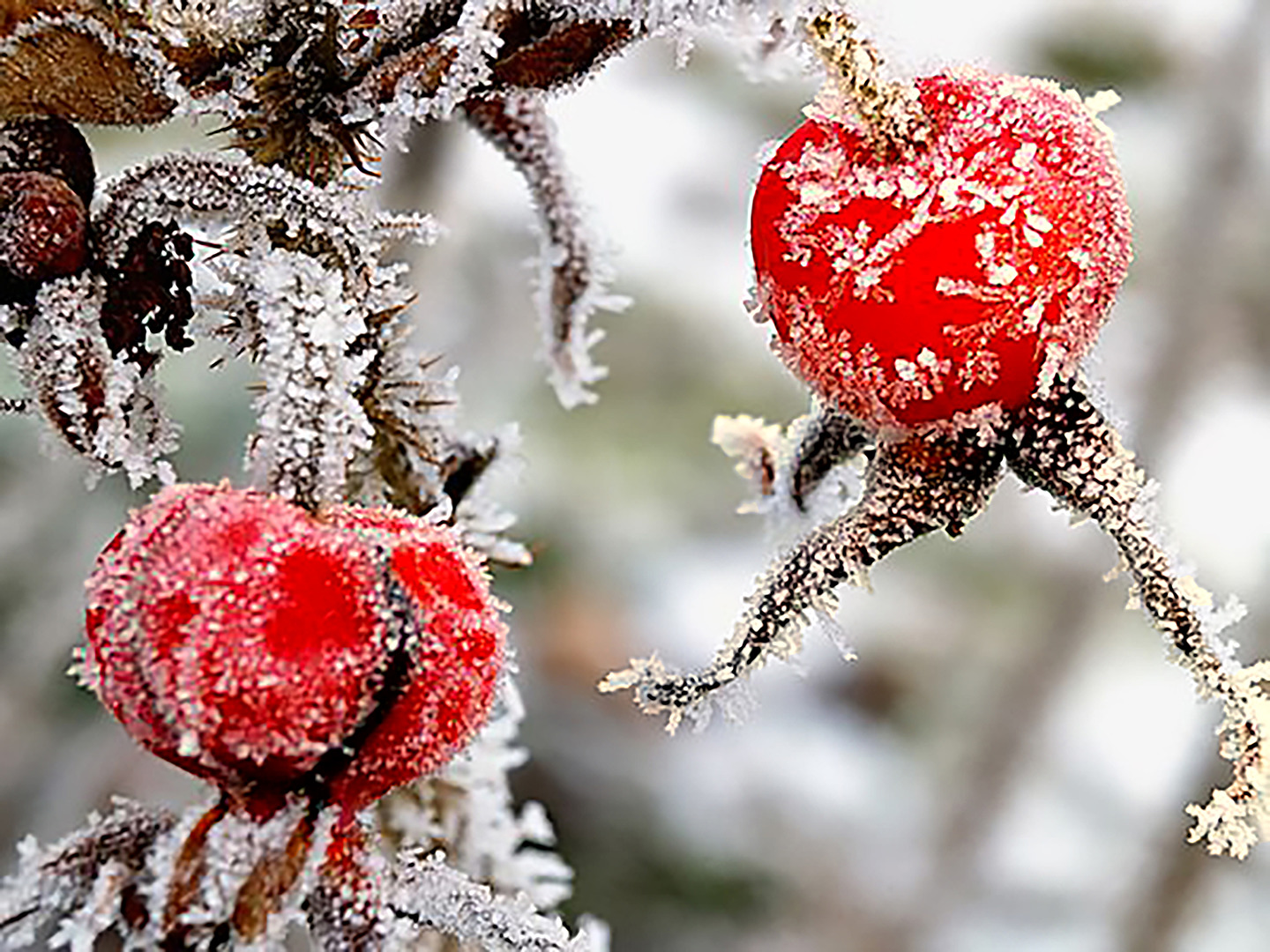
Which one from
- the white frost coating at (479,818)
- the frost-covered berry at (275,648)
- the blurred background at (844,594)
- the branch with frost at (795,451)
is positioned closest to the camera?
the frost-covered berry at (275,648)

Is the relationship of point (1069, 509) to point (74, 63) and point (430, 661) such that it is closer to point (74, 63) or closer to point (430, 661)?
point (430, 661)

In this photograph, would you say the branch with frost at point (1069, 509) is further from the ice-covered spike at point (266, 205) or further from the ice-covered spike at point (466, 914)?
the ice-covered spike at point (266, 205)

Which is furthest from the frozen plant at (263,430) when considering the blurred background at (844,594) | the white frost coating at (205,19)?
the blurred background at (844,594)

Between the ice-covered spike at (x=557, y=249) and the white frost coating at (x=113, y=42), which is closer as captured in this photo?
the white frost coating at (x=113, y=42)

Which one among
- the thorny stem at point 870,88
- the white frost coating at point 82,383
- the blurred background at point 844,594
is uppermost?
the blurred background at point 844,594

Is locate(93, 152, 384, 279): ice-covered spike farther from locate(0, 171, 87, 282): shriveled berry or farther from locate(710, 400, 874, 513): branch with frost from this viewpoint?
locate(710, 400, 874, 513): branch with frost

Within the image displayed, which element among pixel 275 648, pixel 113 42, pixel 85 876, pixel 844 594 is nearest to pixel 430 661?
pixel 275 648

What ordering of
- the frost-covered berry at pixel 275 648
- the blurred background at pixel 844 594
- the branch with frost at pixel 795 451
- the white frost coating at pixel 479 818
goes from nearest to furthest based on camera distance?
the frost-covered berry at pixel 275 648 < the branch with frost at pixel 795 451 < the white frost coating at pixel 479 818 < the blurred background at pixel 844 594
